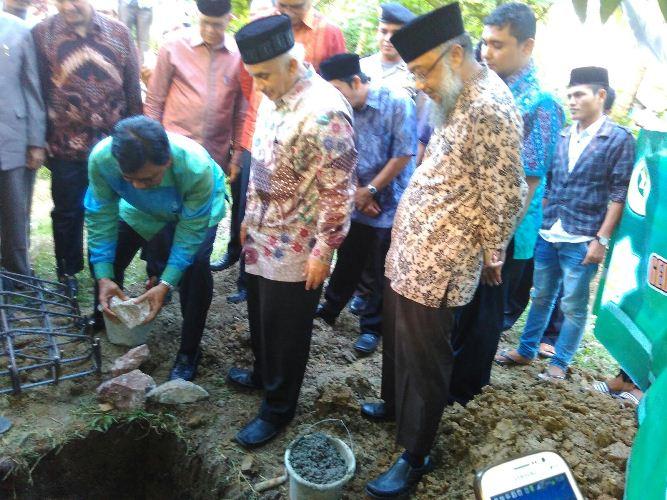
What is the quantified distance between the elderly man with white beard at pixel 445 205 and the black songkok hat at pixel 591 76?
5.39 ft

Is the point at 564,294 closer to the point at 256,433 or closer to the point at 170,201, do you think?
the point at 256,433

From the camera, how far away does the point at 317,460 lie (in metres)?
2.28

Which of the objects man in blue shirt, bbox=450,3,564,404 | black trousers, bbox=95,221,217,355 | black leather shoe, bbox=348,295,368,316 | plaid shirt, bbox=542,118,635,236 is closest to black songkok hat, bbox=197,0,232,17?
black trousers, bbox=95,221,217,355

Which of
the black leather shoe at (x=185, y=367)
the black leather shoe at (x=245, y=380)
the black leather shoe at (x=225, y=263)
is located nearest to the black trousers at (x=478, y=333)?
the black leather shoe at (x=245, y=380)

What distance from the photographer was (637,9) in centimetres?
150

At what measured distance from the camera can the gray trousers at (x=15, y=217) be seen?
11.4ft

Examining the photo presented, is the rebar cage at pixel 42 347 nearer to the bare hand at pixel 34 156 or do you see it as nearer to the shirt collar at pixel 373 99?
the bare hand at pixel 34 156

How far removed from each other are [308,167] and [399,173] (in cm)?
121

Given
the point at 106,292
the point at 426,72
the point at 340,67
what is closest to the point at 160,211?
the point at 106,292

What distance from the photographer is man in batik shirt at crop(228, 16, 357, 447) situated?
→ 2.17m

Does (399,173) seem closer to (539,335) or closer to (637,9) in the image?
(539,335)

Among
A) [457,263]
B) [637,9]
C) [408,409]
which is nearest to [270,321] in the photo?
[408,409]

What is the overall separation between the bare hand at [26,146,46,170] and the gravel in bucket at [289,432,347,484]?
8.30 feet

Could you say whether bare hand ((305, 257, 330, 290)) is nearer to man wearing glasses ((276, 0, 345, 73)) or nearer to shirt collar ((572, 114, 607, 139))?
man wearing glasses ((276, 0, 345, 73))
